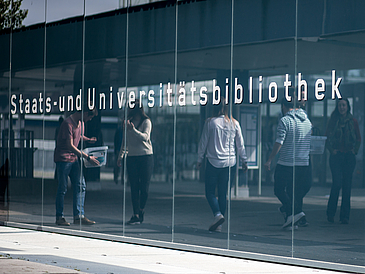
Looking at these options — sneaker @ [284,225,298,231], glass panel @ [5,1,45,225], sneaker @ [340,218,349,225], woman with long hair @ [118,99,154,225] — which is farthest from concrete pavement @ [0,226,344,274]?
glass panel @ [5,1,45,225]

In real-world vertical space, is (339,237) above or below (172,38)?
below

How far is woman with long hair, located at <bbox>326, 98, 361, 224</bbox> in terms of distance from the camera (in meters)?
7.72

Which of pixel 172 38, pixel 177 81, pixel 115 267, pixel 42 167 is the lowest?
pixel 115 267

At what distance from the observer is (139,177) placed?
10.5 m

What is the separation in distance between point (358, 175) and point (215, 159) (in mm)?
2399

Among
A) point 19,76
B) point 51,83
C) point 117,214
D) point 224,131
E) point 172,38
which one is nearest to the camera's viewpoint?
point 224,131

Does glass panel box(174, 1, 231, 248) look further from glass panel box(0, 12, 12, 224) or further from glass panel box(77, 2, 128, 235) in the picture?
glass panel box(0, 12, 12, 224)

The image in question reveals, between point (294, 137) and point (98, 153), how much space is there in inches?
160

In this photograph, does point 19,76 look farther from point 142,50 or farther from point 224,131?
point 224,131

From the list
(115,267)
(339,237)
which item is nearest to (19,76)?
(115,267)

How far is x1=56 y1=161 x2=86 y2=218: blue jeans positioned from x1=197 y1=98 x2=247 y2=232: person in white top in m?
2.84

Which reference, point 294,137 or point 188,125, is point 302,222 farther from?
point 188,125

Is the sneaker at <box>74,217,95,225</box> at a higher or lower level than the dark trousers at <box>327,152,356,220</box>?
lower

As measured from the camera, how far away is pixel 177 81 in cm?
987
